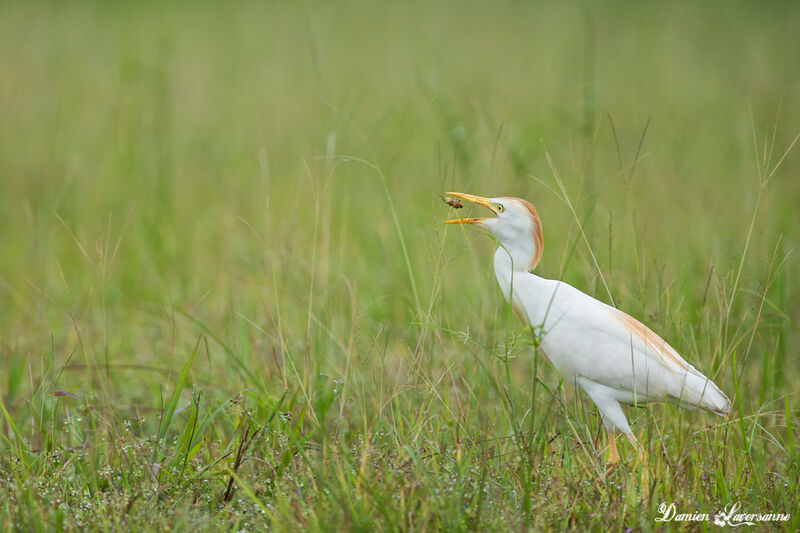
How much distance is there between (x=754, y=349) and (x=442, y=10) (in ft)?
28.2

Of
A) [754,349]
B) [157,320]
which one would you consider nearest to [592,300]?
[754,349]

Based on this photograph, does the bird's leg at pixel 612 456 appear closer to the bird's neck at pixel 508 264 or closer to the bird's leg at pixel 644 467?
the bird's leg at pixel 644 467

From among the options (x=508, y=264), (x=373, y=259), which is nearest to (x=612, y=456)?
(x=508, y=264)

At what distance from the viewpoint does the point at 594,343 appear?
2617mm

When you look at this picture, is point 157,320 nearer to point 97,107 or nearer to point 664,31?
point 97,107

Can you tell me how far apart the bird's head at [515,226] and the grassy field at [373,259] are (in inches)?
5.4

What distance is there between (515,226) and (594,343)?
0.45 m

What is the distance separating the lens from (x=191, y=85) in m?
8.14
